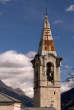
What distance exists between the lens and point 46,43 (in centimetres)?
6350

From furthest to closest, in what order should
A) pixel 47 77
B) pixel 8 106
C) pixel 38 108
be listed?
pixel 47 77 → pixel 38 108 → pixel 8 106

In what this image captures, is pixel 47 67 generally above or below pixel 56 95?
above

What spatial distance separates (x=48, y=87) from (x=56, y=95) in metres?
1.95

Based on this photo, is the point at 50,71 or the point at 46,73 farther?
the point at 50,71

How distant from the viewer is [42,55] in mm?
62406

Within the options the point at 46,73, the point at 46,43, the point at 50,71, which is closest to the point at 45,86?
the point at 46,73

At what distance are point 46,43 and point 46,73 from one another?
5.49m

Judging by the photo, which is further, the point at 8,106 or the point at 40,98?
the point at 40,98

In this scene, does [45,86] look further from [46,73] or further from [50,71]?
[50,71]

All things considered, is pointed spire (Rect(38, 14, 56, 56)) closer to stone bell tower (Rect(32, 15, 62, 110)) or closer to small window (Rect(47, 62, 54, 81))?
stone bell tower (Rect(32, 15, 62, 110))

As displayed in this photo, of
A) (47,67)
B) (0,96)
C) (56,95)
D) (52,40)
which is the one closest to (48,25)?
(52,40)

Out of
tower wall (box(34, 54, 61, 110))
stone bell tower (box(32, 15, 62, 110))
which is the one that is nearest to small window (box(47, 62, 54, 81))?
stone bell tower (box(32, 15, 62, 110))

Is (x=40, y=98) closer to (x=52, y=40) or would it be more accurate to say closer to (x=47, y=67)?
(x=47, y=67)

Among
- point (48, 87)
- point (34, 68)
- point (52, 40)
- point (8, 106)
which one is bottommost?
point (8, 106)
